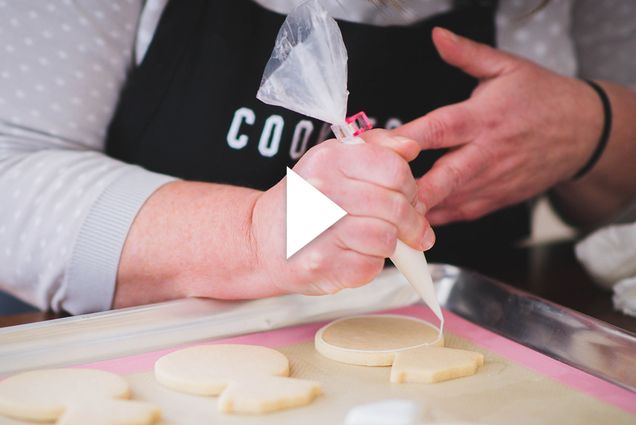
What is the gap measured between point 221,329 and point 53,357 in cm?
13

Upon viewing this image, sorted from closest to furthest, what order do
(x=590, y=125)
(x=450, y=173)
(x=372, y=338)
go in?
(x=372, y=338) < (x=450, y=173) < (x=590, y=125)

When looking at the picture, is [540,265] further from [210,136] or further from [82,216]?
[82,216]

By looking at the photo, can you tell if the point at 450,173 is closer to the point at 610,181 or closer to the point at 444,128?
the point at 444,128

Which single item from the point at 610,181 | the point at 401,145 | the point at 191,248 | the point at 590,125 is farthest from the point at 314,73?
the point at 610,181

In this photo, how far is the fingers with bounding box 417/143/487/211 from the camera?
599mm

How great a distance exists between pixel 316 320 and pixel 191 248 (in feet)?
0.41

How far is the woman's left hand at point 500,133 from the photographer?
2.01 feet

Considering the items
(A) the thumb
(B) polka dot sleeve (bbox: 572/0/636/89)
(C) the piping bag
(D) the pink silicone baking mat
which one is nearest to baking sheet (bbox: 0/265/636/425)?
(D) the pink silicone baking mat

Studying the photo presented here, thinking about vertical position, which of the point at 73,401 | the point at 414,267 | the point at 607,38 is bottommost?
the point at 73,401

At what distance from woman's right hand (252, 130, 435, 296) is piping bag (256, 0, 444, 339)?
17mm

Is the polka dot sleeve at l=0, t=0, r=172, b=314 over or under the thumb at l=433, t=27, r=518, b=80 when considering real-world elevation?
under

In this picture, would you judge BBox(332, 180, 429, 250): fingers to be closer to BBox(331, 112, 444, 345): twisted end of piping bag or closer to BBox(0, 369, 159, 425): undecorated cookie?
BBox(331, 112, 444, 345): twisted end of piping bag

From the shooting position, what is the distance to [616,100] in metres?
0.75

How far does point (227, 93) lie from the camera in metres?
0.66
